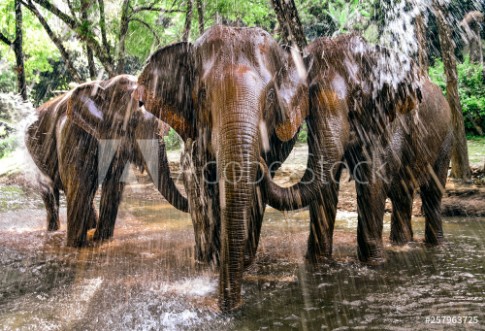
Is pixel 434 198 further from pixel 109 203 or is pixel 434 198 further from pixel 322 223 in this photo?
pixel 109 203

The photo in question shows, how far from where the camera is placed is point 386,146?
5.57 metres

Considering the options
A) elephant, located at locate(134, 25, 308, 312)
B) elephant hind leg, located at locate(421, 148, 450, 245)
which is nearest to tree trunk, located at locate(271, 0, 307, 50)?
elephant hind leg, located at locate(421, 148, 450, 245)

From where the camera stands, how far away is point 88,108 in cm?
Answer: 629

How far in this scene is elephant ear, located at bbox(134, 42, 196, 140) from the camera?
4902mm

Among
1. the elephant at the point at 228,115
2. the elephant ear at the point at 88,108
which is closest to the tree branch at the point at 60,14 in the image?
the elephant ear at the point at 88,108

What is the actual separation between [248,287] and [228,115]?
166 centimetres

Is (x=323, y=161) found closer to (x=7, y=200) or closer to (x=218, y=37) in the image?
(x=218, y=37)

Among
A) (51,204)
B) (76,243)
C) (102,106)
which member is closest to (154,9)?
(51,204)

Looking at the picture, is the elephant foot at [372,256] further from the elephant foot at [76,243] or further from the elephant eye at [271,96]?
the elephant foot at [76,243]

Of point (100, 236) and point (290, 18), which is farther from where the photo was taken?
point (290, 18)

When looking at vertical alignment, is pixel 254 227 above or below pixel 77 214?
below

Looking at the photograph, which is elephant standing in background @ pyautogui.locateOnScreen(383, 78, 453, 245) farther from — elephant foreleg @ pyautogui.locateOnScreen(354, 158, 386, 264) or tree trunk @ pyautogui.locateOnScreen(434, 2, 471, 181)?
tree trunk @ pyautogui.locateOnScreen(434, 2, 471, 181)

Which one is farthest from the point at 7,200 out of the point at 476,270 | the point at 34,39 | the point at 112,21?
the point at 476,270

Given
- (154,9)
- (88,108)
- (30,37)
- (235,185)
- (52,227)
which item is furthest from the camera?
(30,37)
